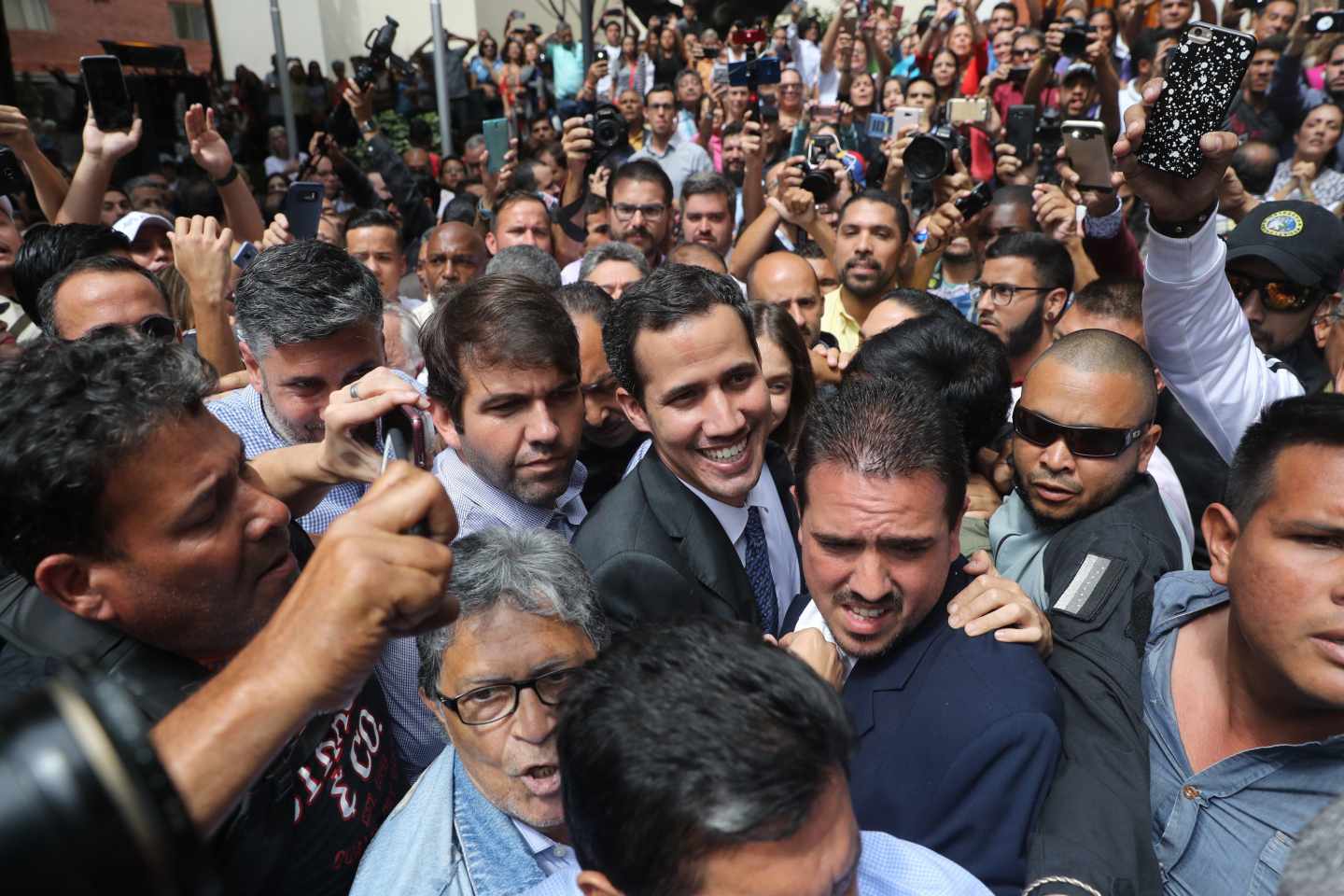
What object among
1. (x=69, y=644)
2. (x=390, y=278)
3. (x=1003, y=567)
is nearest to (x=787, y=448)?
(x=1003, y=567)

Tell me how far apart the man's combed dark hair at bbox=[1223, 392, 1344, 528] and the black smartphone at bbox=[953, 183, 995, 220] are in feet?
11.9

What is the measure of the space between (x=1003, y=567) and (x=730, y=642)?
1572 millimetres

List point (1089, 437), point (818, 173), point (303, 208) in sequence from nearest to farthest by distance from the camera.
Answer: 1. point (1089, 437)
2. point (303, 208)
3. point (818, 173)

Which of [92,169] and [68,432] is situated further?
[92,169]

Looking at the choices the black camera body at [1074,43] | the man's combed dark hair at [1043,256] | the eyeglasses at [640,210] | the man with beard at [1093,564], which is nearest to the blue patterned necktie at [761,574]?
the man with beard at [1093,564]

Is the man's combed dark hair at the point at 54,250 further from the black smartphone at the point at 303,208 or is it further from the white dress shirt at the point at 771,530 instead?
the white dress shirt at the point at 771,530

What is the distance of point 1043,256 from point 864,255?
100 cm

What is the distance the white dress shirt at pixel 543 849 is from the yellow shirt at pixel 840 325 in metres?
3.68

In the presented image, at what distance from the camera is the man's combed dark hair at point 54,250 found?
3.77 metres

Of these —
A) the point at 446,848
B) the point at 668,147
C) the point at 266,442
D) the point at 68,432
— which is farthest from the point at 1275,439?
the point at 668,147

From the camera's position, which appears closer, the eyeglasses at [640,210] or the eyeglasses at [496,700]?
the eyeglasses at [496,700]

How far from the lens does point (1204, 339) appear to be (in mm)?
2611

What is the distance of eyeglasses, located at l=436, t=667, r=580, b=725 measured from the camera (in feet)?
6.25

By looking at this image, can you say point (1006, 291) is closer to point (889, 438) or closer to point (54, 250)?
point (889, 438)
